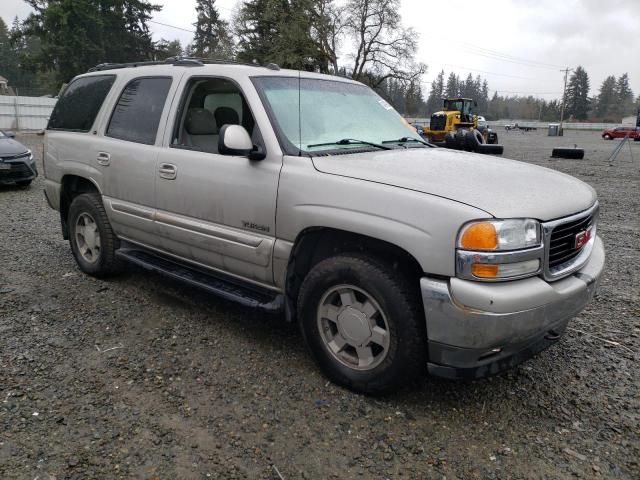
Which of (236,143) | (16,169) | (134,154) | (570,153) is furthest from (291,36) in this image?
(236,143)

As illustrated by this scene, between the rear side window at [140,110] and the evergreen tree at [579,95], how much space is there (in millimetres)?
113699

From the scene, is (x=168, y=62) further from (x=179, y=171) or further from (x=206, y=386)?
(x=206, y=386)

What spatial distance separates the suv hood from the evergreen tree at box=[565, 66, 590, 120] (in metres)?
114

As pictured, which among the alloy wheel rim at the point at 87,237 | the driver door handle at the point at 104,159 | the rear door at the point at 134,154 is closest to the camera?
the rear door at the point at 134,154

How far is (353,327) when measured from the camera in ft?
9.35

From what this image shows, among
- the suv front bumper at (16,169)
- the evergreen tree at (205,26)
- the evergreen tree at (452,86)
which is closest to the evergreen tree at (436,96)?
the evergreen tree at (452,86)

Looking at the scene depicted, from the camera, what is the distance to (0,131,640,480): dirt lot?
93.7 inches

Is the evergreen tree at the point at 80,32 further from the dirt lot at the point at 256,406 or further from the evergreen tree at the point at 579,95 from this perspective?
the evergreen tree at the point at 579,95

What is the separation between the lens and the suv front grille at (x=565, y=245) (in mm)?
2566

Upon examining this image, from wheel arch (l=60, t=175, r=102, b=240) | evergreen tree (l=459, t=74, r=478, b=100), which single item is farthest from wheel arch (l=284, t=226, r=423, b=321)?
evergreen tree (l=459, t=74, r=478, b=100)

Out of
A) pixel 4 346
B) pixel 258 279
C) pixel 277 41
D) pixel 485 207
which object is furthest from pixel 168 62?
pixel 277 41

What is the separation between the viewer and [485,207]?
7.91 feet

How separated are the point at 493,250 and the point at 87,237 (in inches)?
155

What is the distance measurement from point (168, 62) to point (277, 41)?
131 feet
